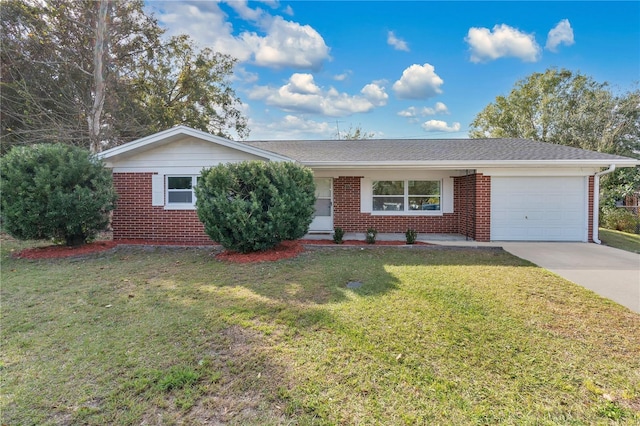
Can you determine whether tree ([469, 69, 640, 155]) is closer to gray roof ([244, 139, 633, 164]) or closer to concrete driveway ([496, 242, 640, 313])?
gray roof ([244, 139, 633, 164])

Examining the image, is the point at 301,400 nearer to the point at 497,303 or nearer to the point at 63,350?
the point at 63,350

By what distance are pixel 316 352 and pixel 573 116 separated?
26.0 metres

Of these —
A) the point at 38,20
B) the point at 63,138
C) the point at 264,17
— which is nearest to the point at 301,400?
the point at 264,17

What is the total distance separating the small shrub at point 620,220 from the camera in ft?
41.7

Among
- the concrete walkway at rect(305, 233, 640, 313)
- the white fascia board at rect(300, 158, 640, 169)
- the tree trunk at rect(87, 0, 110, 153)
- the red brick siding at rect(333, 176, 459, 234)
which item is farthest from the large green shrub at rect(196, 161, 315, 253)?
the tree trunk at rect(87, 0, 110, 153)

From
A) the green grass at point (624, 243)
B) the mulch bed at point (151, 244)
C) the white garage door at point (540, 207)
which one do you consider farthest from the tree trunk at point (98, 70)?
the green grass at point (624, 243)

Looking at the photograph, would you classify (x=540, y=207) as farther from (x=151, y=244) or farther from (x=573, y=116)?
(x=573, y=116)

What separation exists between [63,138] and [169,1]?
7839 mm

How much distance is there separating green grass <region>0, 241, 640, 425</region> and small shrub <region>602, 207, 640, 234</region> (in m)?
11.4

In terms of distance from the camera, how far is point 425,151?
1077 centimetres

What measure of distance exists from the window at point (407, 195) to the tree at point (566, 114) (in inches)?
628

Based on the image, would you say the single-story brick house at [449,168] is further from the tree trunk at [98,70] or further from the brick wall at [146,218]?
the tree trunk at [98,70]

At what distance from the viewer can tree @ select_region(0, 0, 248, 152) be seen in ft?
44.8

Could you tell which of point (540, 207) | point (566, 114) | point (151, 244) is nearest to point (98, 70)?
point (151, 244)
